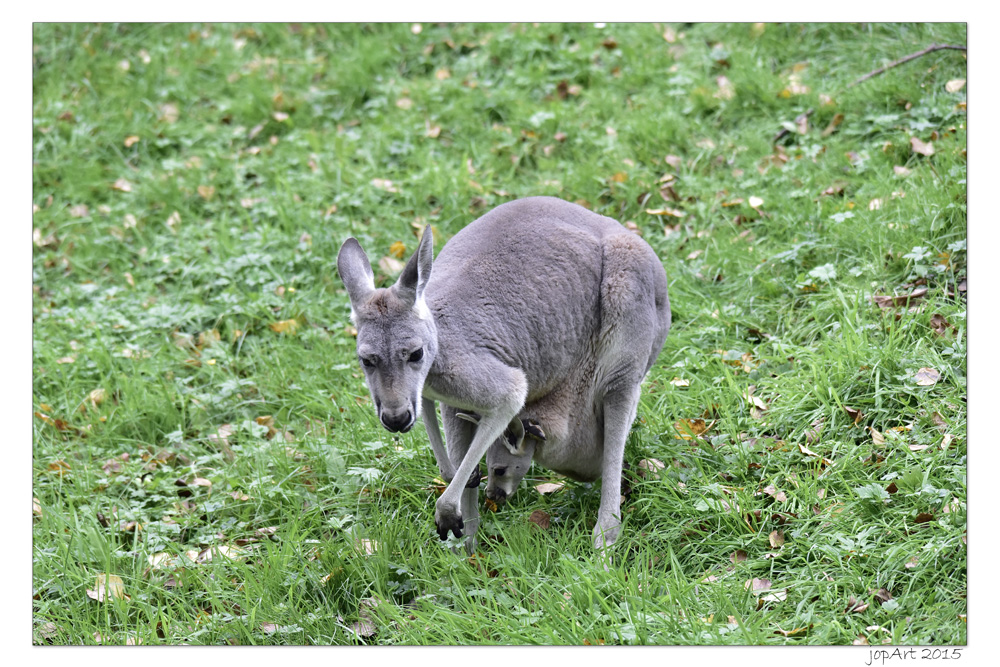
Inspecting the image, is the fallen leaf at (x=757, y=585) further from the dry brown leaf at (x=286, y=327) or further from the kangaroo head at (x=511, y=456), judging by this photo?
the dry brown leaf at (x=286, y=327)

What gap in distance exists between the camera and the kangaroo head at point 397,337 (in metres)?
3.22

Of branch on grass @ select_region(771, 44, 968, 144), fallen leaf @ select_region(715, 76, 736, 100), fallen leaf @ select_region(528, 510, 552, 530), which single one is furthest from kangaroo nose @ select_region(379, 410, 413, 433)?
fallen leaf @ select_region(715, 76, 736, 100)

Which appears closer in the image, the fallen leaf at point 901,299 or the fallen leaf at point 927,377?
the fallen leaf at point 927,377

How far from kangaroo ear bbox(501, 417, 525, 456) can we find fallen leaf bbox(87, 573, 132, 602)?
1.65m

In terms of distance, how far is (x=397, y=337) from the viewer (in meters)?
3.29

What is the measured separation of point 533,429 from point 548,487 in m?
0.48

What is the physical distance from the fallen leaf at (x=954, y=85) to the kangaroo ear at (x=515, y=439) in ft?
12.3

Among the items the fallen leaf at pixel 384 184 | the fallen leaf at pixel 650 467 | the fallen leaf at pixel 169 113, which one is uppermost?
the fallen leaf at pixel 169 113

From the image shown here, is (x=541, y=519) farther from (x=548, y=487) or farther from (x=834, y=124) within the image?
(x=834, y=124)

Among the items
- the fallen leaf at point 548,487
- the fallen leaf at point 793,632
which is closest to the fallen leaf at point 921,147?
the fallen leaf at point 548,487

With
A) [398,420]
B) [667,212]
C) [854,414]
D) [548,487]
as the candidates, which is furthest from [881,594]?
[667,212]

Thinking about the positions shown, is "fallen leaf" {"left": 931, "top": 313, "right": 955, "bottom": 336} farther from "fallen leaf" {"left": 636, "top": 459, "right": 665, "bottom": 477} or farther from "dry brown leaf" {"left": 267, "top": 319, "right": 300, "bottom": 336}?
"dry brown leaf" {"left": 267, "top": 319, "right": 300, "bottom": 336}
